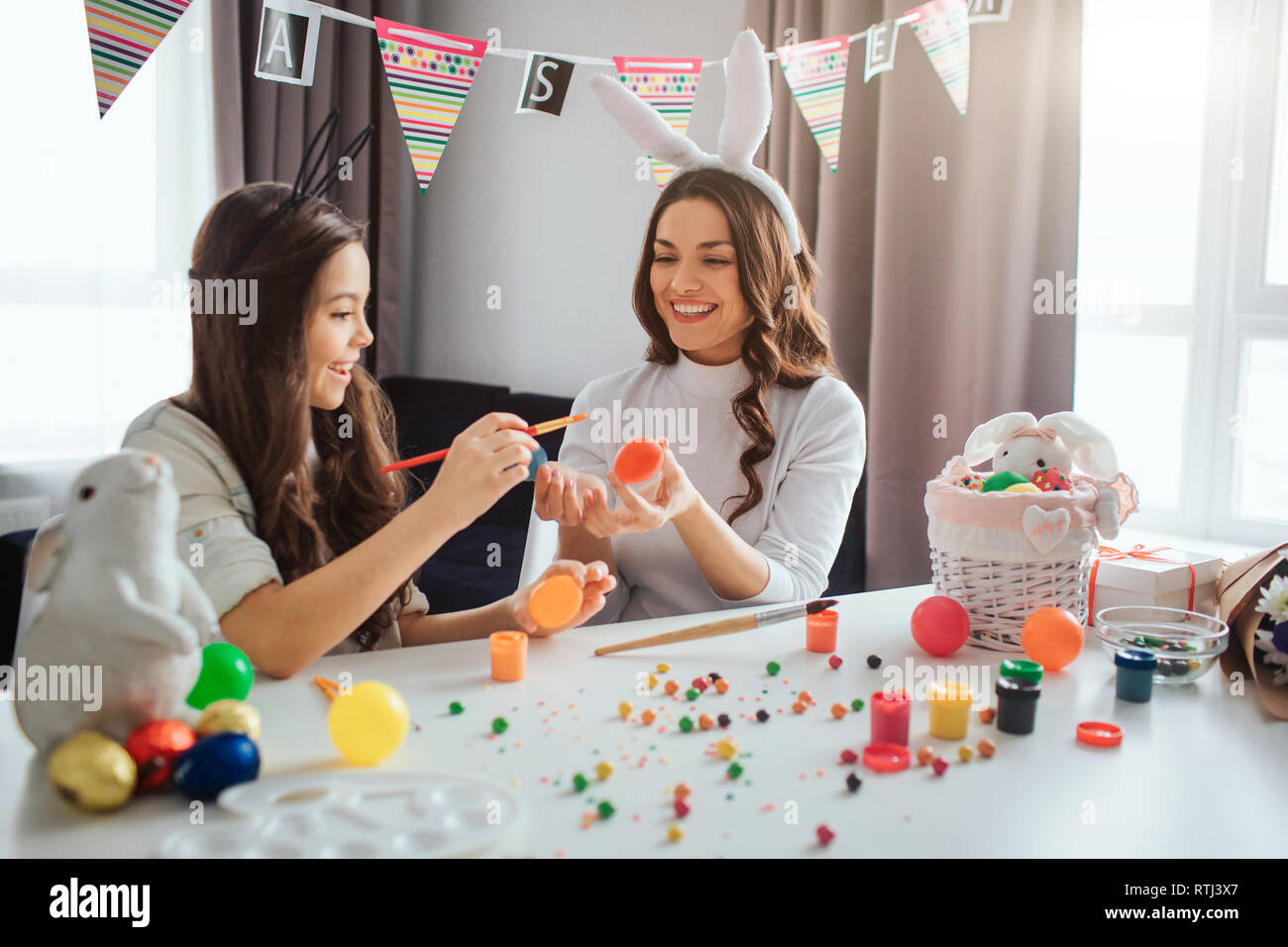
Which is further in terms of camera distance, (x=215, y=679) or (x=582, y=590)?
(x=582, y=590)

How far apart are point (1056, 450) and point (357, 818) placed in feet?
3.23

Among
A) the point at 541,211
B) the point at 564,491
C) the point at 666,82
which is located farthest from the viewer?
the point at 541,211

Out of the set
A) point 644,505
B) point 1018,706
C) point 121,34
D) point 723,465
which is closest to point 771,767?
point 1018,706

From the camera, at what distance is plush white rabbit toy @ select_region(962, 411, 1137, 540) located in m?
1.30

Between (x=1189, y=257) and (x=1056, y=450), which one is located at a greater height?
(x=1189, y=257)

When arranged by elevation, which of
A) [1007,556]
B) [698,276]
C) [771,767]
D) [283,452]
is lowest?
[771,767]

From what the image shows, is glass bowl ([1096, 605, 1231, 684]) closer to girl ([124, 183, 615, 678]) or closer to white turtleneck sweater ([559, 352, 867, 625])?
white turtleneck sweater ([559, 352, 867, 625])

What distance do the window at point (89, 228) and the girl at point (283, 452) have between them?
7.16ft

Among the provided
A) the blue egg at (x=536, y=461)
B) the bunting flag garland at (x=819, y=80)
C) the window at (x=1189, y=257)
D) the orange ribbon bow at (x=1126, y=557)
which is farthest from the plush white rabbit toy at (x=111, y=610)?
the window at (x=1189, y=257)

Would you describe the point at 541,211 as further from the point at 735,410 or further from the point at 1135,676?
the point at 1135,676

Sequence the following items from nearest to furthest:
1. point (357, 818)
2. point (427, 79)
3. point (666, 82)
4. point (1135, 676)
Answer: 1. point (357, 818)
2. point (1135, 676)
3. point (427, 79)
4. point (666, 82)

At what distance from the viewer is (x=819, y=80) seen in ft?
7.78

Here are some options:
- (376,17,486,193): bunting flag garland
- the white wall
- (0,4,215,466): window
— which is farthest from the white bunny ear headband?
(0,4,215,466): window
